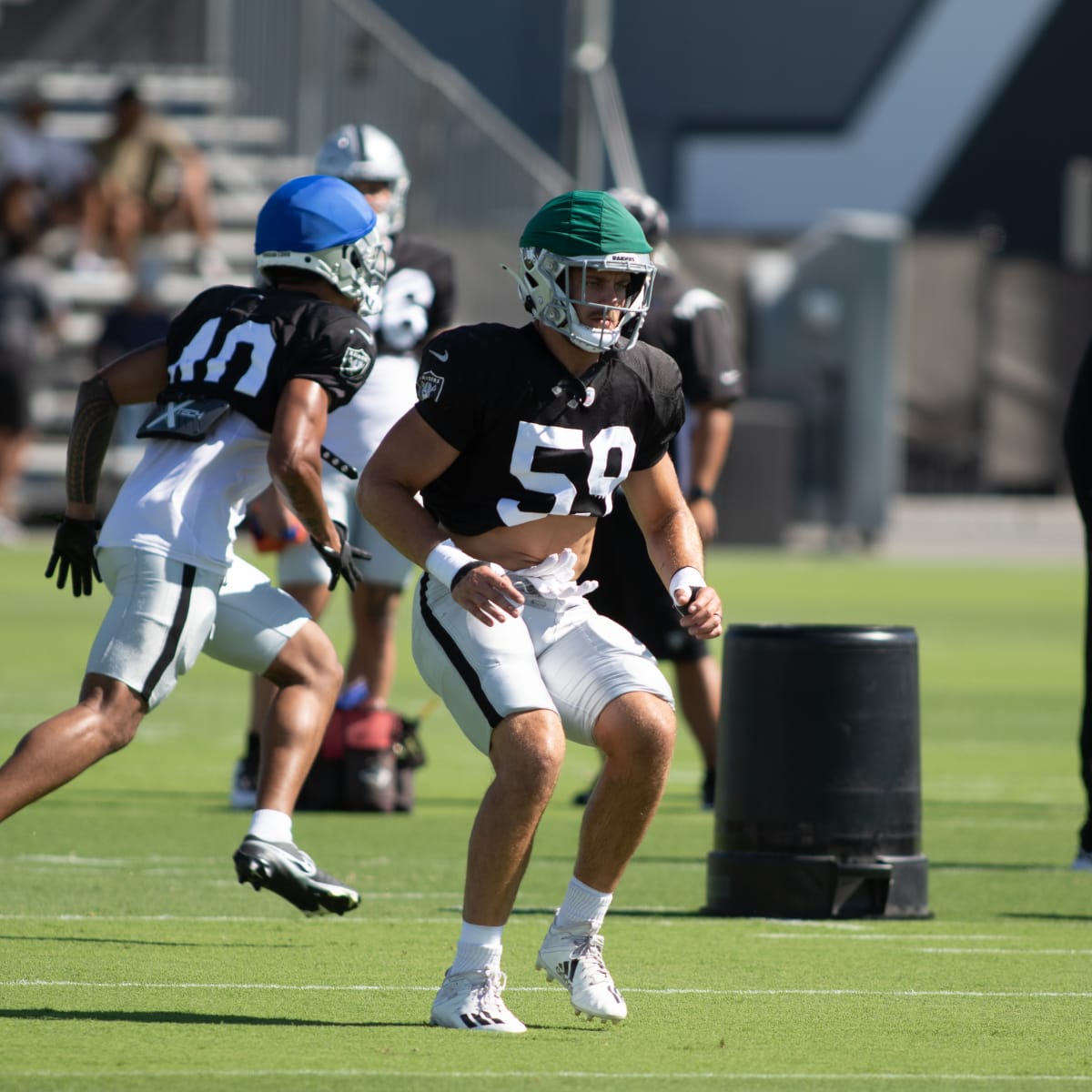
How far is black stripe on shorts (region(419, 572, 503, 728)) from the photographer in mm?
5191

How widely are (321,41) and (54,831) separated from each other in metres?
17.6

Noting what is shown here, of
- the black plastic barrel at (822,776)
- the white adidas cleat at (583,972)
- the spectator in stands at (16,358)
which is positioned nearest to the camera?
the white adidas cleat at (583,972)

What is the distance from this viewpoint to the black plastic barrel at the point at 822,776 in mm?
6902

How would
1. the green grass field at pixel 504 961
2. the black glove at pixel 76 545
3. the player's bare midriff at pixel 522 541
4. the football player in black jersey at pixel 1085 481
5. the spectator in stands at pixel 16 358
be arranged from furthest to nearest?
1. the spectator in stands at pixel 16 358
2. the football player in black jersey at pixel 1085 481
3. the black glove at pixel 76 545
4. the player's bare midriff at pixel 522 541
5. the green grass field at pixel 504 961

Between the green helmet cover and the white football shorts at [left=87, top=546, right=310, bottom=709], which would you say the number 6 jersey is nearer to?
the white football shorts at [left=87, top=546, right=310, bottom=709]

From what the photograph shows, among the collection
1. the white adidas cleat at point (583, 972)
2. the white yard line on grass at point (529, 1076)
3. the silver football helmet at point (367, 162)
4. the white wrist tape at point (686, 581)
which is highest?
the silver football helmet at point (367, 162)

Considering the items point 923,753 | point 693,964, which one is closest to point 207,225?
point 923,753

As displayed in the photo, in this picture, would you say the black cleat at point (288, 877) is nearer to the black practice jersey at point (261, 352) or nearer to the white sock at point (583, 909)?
the white sock at point (583, 909)

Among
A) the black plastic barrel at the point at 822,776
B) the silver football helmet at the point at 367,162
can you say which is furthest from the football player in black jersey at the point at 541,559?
the silver football helmet at the point at 367,162

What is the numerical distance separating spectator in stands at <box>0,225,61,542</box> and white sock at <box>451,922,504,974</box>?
1813 cm

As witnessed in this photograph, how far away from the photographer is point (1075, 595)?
20891 mm

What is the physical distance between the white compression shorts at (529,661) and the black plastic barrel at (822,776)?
58.6 inches

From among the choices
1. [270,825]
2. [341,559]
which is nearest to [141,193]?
[341,559]

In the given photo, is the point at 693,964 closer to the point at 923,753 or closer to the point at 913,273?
the point at 923,753
